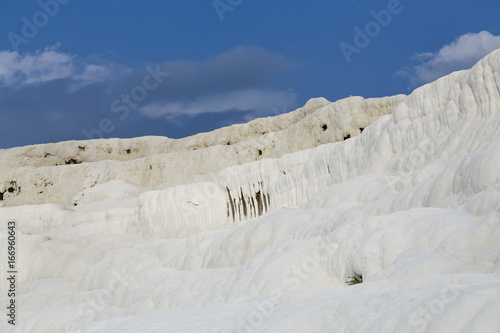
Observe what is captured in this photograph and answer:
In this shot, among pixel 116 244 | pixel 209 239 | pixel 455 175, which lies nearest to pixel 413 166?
pixel 455 175

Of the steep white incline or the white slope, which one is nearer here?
the white slope

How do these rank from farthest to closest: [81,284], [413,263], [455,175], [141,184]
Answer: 1. [141,184]
2. [81,284]
3. [455,175]
4. [413,263]

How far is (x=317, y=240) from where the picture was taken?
10859 mm

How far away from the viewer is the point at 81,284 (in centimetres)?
2016

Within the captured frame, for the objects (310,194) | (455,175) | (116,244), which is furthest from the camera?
(116,244)

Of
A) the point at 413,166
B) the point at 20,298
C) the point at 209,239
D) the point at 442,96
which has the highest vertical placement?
the point at 442,96

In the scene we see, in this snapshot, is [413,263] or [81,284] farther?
[81,284]

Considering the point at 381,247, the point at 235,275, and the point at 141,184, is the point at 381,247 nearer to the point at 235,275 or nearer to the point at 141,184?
the point at 235,275

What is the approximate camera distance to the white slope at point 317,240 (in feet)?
18.6

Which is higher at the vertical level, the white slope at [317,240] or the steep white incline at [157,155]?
the steep white incline at [157,155]

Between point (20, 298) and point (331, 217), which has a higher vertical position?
point (331, 217)

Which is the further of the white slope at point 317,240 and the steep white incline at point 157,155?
the steep white incline at point 157,155

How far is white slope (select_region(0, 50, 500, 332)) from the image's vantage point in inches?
223

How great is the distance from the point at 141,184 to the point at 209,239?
2893 centimetres
